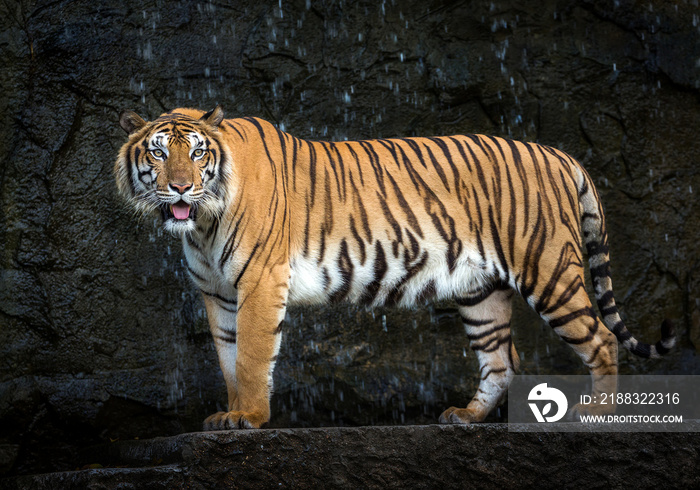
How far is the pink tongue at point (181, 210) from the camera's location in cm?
341

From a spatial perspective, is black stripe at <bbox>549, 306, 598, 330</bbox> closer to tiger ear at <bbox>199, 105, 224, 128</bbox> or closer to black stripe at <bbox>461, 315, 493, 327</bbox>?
black stripe at <bbox>461, 315, 493, 327</bbox>

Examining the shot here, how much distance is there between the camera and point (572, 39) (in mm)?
5773

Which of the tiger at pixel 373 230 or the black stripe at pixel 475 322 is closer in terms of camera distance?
the tiger at pixel 373 230

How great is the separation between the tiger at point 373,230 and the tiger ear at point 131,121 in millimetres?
11

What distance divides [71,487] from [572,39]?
4.77 metres

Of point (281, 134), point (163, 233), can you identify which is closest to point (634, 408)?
point (281, 134)

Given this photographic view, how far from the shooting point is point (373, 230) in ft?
12.8

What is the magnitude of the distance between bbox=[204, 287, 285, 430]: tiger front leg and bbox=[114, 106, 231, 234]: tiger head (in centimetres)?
46

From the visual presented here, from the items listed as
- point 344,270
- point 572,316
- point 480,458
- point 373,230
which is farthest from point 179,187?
point 572,316

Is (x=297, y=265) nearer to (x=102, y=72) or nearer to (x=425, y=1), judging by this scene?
(x=102, y=72)

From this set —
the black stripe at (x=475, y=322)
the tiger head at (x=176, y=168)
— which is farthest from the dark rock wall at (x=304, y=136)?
the tiger head at (x=176, y=168)
